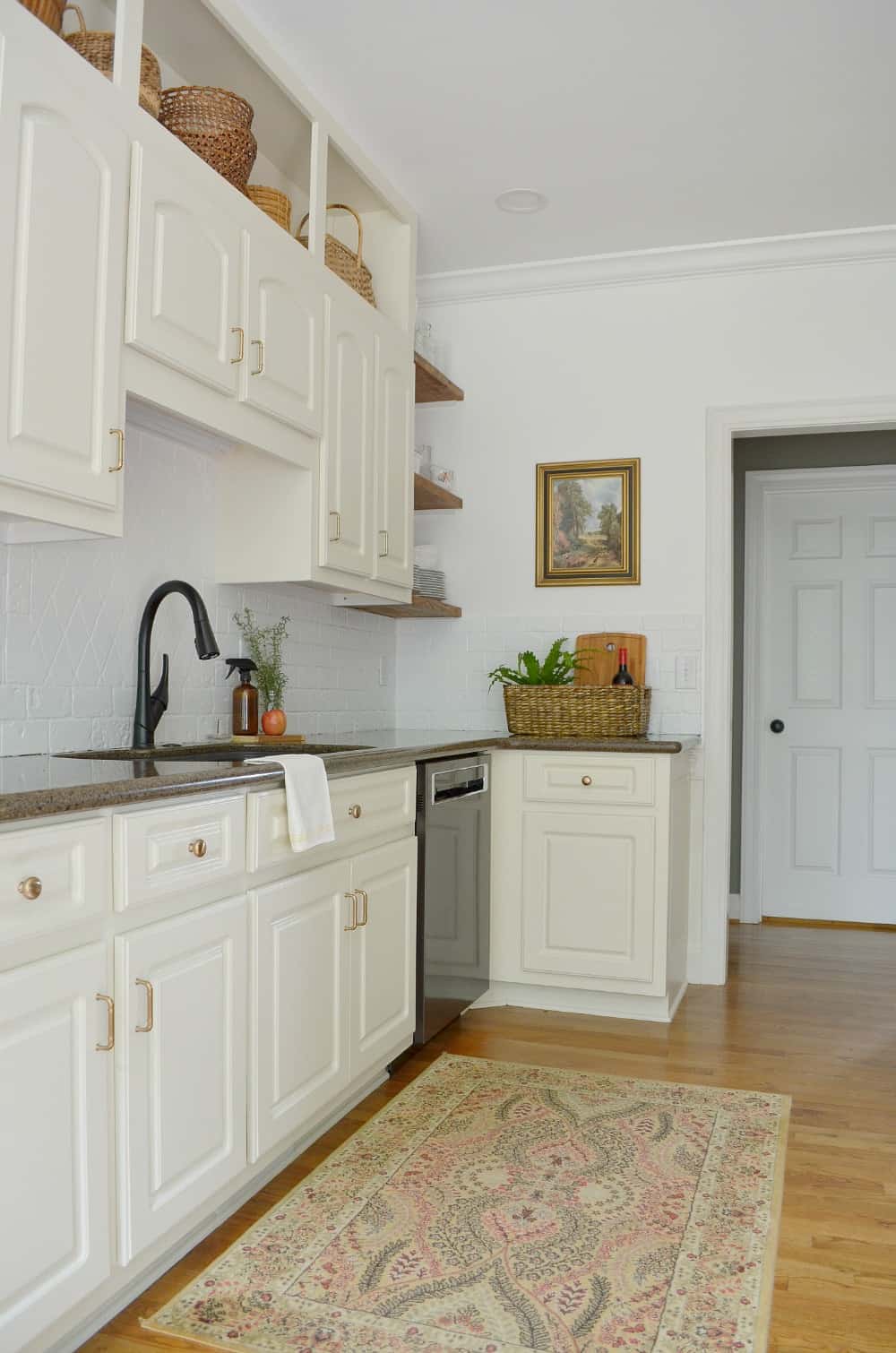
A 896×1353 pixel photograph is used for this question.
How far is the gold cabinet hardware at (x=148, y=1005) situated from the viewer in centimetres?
180

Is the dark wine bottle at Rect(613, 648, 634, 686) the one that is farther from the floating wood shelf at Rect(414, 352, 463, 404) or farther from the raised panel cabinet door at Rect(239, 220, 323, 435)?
the raised panel cabinet door at Rect(239, 220, 323, 435)

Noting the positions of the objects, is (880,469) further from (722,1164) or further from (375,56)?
(722,1164)

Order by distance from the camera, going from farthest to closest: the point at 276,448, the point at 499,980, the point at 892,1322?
the point at 499,980 < the point at 276,448 < the point at 892,1322

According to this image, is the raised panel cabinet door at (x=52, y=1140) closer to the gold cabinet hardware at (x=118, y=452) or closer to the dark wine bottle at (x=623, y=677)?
the gold cabinet hardware at (x=118, y=452)

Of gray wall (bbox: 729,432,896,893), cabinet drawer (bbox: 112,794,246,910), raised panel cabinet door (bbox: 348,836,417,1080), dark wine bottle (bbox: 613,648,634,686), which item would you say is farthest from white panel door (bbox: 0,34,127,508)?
gray wall (bbox: 729,432,896,893)

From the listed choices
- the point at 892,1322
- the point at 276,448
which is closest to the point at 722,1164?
the point at 892,1322

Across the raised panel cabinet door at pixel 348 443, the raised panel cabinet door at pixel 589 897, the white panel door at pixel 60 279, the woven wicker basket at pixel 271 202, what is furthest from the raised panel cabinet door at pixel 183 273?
the raised panel cabinet door at pixel 589 897

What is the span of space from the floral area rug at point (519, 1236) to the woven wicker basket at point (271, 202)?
233 cm

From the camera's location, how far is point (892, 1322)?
1.89 meters

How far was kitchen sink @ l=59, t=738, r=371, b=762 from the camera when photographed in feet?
8.13

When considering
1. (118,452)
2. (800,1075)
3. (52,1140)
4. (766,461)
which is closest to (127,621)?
(118,452)

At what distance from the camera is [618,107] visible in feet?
10.4

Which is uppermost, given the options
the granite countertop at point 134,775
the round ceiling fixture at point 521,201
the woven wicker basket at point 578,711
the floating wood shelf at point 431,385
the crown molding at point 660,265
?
the round ceiling fixture at point 521,201

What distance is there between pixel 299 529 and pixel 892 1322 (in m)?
2.28
